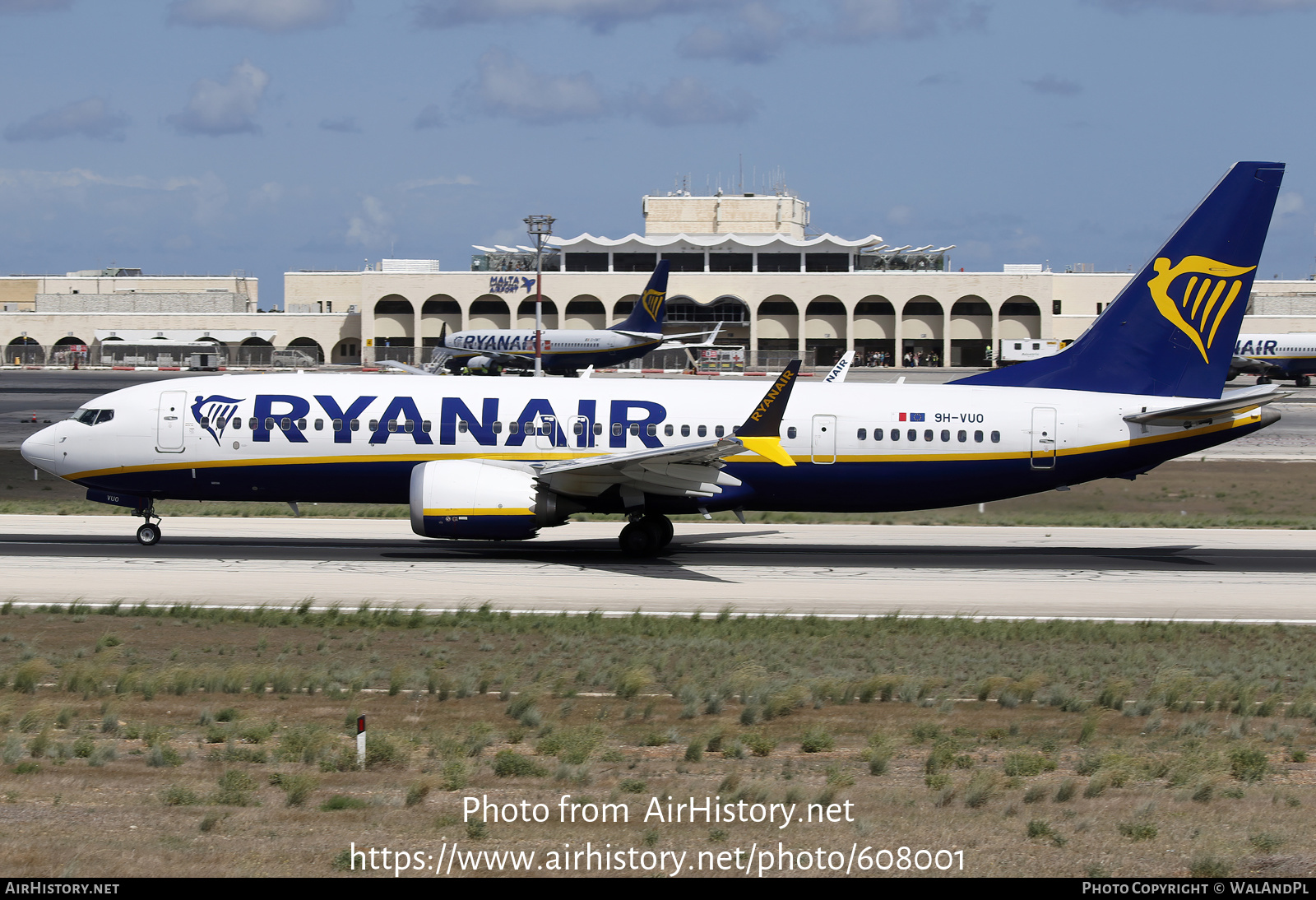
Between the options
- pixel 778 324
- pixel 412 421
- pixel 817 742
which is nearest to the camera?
pixel 817 742

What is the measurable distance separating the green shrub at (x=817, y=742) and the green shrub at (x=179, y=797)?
726cm

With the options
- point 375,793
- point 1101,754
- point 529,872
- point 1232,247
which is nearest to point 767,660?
point 1101,754

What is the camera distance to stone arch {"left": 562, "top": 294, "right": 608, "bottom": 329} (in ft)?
501

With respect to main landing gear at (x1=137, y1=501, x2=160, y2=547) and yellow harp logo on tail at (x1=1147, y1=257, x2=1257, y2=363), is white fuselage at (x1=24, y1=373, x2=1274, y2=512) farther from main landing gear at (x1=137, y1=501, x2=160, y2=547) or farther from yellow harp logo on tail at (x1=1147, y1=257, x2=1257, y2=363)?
yellow harp logo on tail at (x1=1147, y1=257, x2=1257, y2=363)

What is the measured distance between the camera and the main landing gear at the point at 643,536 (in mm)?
31594

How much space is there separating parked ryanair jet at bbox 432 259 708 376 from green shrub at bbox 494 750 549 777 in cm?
10567

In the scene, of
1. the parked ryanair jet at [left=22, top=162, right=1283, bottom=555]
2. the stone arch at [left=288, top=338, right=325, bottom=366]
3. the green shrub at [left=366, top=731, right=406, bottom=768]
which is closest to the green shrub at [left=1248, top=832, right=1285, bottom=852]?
the green shrub at [left=366, top=731, right=406, bottom=768]

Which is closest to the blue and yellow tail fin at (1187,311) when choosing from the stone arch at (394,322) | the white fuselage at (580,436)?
the white fuselage at (580,436)

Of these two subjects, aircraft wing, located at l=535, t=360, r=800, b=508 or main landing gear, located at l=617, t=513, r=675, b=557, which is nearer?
aircraft wing, located at l=535, t=360, r=800, b=508

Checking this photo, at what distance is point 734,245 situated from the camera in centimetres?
16075

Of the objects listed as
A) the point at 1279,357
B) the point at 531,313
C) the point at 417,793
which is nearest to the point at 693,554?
the point at 417,793

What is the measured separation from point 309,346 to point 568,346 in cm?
4577

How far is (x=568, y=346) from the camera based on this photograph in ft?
409

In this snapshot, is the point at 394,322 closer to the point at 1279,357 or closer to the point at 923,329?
the point at 923,329
